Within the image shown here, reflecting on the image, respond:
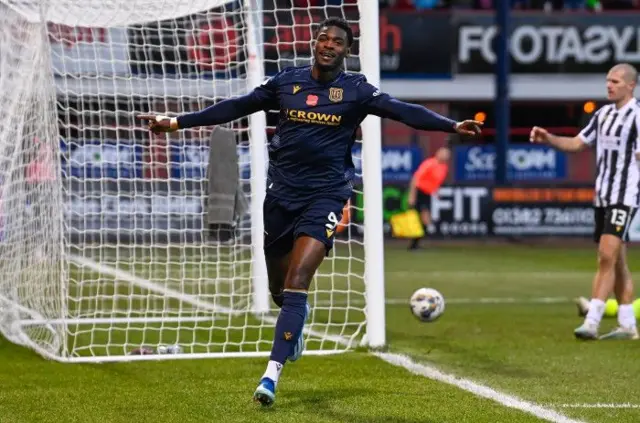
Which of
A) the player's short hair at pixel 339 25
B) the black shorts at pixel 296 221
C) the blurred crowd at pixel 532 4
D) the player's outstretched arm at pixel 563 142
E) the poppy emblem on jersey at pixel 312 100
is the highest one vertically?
the blurred crowd at pixel 532 4

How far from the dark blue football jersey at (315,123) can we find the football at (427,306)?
9.68ft

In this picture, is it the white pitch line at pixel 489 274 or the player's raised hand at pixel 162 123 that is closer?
the player's raised hand at pixel 162 123

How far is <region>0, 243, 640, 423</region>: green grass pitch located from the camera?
623 cm

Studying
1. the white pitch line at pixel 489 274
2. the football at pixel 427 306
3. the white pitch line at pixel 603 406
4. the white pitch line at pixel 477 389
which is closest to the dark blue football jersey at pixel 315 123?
the white pitch line at pixel 477 389

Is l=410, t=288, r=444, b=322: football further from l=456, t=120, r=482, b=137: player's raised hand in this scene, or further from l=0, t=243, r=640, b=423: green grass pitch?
l=456, t=120, r=482, b=137: player's raised hand

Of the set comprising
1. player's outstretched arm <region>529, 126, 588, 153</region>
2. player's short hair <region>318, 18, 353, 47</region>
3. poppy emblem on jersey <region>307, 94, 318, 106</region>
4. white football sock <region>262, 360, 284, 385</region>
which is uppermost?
player's short hair <region>318, 18, 353, 47</region>

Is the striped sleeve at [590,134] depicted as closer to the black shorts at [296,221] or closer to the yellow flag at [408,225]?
the black shorts at [296,221]

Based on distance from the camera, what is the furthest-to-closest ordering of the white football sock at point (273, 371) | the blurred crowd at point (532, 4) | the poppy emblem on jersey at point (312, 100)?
the blurred crowd at point (532, 4) → the poppy emblem on jersey at point (312, 100) → the white football sock at point (273, 371)

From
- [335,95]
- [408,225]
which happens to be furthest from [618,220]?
[408,225]

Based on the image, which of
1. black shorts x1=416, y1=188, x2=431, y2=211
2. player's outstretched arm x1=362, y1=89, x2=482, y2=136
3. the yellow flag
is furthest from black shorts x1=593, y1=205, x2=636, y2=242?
black shorts x1=416, y1=188, x2=431, y2=211

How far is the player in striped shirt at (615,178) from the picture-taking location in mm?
9625

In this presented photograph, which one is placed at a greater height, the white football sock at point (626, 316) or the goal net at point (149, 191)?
the goal net at point (149, 191)

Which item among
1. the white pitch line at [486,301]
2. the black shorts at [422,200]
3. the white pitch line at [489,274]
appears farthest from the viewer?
the black shorts at [422,200]

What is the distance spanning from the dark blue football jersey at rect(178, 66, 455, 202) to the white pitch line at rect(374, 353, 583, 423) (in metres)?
1.30
